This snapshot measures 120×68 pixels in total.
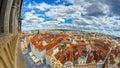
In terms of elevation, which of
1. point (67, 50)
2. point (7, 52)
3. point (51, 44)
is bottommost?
point (67, 50)

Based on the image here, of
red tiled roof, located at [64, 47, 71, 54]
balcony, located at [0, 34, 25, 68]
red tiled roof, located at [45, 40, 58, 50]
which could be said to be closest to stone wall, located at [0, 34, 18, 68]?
balcony, located at [0, 34, 25, 68]

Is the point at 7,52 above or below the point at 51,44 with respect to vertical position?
above

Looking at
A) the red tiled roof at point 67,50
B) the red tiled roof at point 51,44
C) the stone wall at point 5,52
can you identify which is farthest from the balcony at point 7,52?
the red tiled roof at point 67,50

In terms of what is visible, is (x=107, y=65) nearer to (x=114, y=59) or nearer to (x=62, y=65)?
(x=114, y=59)

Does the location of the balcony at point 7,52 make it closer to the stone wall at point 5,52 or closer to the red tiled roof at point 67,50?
the stone wall at point 5,52

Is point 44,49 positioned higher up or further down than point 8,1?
further down

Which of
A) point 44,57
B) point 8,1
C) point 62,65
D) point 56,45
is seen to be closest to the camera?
point 8,1

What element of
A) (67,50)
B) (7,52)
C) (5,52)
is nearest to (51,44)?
(67,50)

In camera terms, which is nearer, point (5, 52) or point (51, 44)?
point (5, 52)

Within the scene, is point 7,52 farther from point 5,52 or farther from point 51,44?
point 51,44

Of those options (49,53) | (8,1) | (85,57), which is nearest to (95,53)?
(85,57)

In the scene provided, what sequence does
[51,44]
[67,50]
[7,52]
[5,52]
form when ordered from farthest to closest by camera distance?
[67,50] < [51,44] < [7,52] < [5,52]
